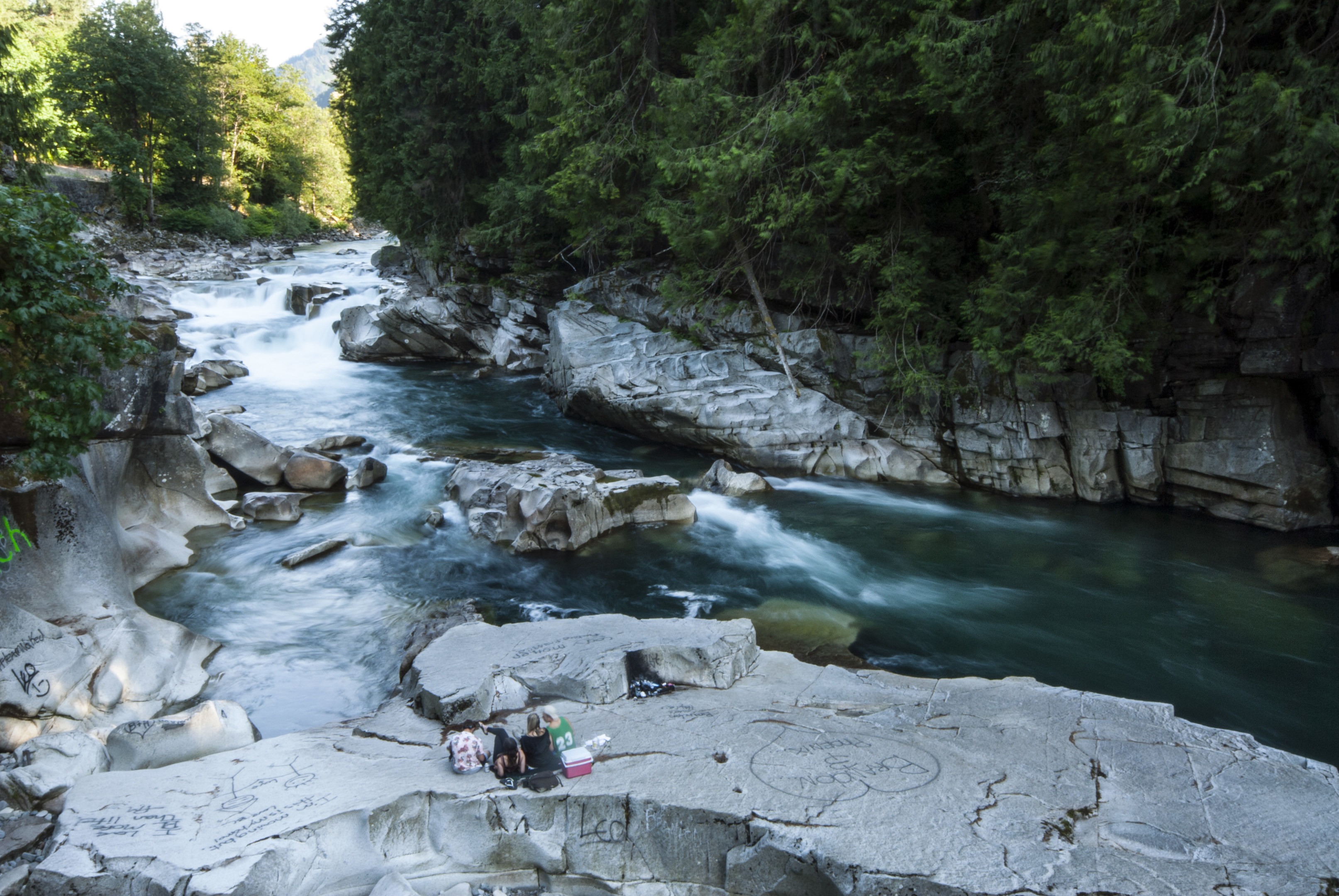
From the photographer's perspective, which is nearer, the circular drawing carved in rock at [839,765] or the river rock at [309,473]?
the circular drawing carved in rock at [839,765]

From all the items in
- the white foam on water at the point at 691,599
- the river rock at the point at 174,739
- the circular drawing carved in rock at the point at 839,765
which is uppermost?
the circular drawing carved in rock at the point at 839,765

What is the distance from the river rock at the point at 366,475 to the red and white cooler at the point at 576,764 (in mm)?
10404

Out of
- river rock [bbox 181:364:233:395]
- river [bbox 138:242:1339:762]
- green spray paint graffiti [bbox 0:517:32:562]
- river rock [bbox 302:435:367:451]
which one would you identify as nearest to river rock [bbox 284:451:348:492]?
river [bbox 138:242:1339:762]

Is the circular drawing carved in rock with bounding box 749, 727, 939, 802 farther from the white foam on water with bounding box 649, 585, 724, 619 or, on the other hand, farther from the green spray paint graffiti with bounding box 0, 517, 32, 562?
the green spray paint graffiti with bounding box 0, 517, 32, 562

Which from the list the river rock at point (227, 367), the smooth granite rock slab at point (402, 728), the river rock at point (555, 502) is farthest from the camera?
the river rock at point (227, 367)

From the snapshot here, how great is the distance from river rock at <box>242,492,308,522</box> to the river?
0.30 meters

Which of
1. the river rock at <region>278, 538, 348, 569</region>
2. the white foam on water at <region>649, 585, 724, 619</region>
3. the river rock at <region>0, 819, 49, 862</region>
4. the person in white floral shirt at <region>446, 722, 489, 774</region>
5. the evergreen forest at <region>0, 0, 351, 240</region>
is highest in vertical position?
the evergreen forest at <region>0, 0, 351, 240</region>

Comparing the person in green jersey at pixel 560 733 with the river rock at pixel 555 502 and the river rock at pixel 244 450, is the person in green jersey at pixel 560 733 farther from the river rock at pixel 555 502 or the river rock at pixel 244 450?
the river rock at pixel 244 450

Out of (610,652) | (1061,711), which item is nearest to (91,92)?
(610,652)

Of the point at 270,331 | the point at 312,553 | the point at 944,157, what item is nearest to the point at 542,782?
the point at 312,553

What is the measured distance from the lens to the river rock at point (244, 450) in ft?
44.3

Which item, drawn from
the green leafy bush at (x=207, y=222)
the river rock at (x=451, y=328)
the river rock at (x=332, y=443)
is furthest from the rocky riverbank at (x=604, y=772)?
the green leafy bush at (x=207, y=222)

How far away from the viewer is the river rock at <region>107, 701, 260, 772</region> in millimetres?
5887

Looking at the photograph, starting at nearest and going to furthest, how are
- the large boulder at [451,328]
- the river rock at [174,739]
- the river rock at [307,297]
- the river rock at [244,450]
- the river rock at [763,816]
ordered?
the river rock at [763,816]
the river rock at [174,739]
the river rock at [244,450]
the large boulder at [451,328]
the river rock at [307,297]
